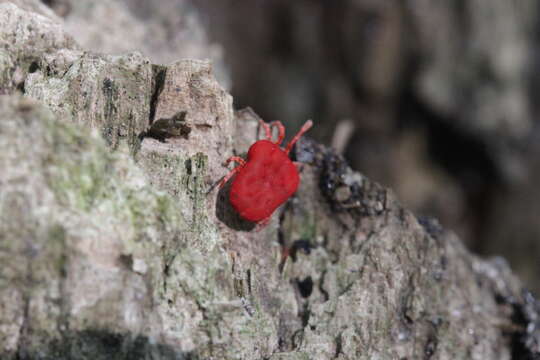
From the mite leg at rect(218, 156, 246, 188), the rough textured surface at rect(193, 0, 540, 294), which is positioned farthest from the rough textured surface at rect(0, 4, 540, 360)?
the rough textured surface at rect(193, 0, 540, 294)

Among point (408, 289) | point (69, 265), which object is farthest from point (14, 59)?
point (408, 289)

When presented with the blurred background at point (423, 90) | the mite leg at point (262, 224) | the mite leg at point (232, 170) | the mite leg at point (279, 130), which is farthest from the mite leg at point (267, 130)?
the blurred background at point (423, 90)

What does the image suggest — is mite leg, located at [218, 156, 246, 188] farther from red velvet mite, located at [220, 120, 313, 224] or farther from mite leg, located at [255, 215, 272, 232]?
mite leg, located at [255, 215, 272, 232]

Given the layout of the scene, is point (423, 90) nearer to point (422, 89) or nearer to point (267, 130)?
point (422, 89)

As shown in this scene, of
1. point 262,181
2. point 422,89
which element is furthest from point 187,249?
point 422,89

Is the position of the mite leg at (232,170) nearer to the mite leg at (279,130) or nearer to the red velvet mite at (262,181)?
the red velvet mite at (262,181)

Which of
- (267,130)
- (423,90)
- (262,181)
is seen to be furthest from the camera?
(423,90)
